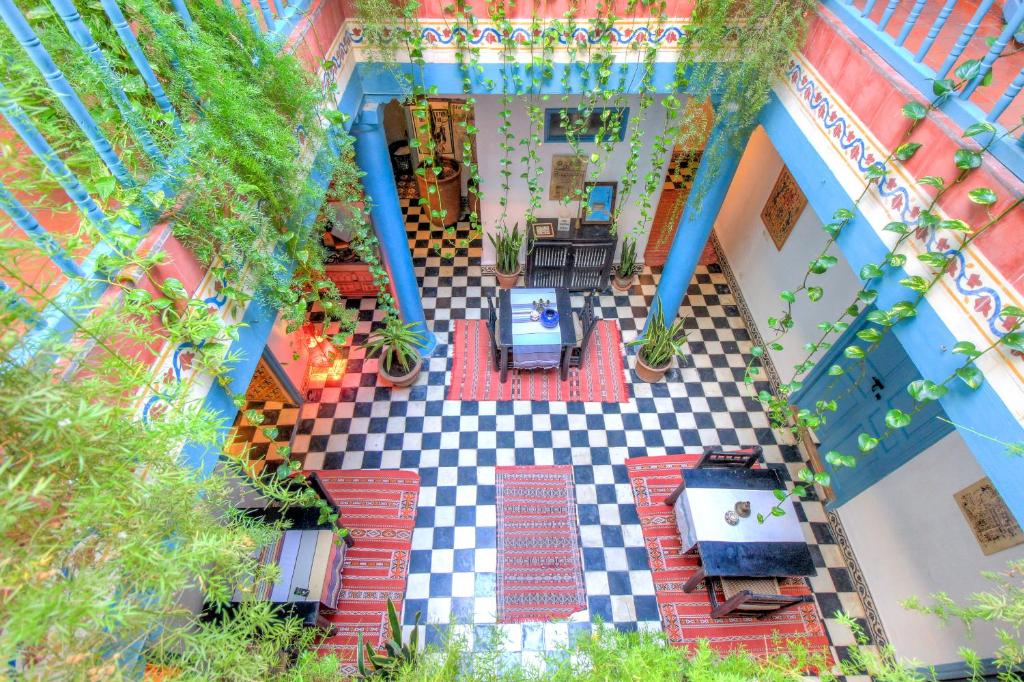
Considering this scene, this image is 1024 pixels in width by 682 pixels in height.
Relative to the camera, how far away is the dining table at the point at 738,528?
369 centimetres

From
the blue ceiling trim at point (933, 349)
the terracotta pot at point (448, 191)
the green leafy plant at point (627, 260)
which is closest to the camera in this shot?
the blue ceiling trim at point (933, 349)

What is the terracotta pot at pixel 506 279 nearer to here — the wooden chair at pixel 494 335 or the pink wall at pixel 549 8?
the wooden chair at pixel 494 335

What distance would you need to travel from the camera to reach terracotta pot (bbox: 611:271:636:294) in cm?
651

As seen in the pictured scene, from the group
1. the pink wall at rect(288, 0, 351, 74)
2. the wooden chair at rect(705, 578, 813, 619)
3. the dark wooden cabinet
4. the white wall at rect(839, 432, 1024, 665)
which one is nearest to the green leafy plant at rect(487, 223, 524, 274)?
the dark wooden cabinet

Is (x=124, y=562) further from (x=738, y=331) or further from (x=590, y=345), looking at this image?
(x=738, y=331)

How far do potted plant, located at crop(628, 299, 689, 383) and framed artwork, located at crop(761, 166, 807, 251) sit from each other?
1510 millimetres

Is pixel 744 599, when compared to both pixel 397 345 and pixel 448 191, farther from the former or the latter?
pixel 448 191

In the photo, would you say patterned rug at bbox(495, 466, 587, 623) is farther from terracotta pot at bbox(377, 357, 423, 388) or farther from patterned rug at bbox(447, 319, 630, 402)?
terracotta pot at bbox(377, 357, 423, 388)

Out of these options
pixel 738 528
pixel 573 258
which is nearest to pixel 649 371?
pixel 573 258

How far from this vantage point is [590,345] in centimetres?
596

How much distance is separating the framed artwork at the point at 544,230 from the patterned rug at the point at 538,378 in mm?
1463

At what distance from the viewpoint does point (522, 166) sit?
229 inches

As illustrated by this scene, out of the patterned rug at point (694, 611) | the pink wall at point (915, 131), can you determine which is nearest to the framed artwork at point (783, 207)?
the pink wall at point (915, 131)

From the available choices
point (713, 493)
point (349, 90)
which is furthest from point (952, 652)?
point (349, 90)
